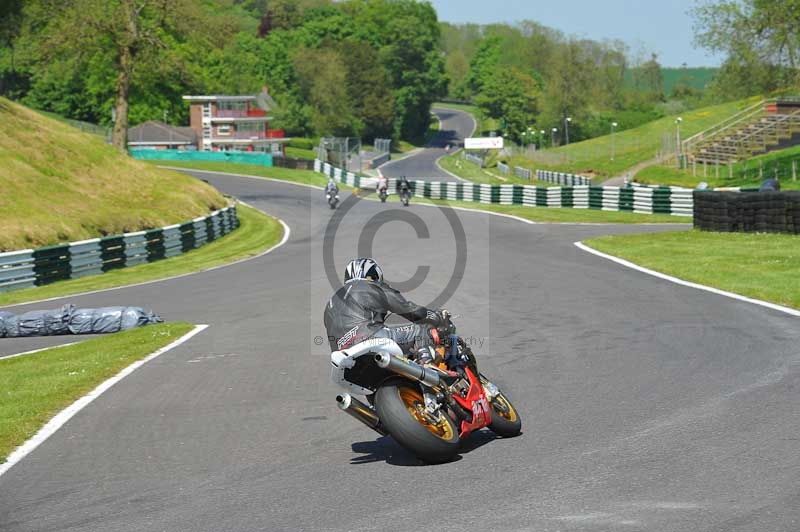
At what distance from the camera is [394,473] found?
770 centimetres

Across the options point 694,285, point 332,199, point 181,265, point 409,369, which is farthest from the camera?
point 332,199

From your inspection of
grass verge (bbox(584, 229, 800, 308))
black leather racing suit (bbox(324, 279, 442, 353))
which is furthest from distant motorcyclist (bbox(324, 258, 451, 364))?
grass verge (bbox(584, 229, 800, 308))

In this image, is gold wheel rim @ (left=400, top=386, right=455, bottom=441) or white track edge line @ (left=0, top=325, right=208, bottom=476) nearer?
Result: gold wheel rim @ (left=400, top=386, right=455, bottom=441)

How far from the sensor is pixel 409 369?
312 inches

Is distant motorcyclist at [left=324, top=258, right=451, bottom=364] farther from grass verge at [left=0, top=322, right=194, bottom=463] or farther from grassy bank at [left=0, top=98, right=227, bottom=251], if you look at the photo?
grassy bank at [left=0, top=98, right=227, bottom=251]

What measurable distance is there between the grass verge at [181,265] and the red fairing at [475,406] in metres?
17.9

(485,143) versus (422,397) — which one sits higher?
(485,143)

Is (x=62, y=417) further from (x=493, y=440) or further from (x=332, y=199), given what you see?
(x=332, y=199)

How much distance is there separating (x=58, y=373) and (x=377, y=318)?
595 centimetres

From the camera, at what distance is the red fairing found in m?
8.41

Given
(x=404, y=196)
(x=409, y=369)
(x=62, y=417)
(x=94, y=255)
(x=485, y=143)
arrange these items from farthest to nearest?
(x=485, y=143) → (x=404, y=196) → (x=94, y=255) → (x=62, y=417) → (x=409, y=369)

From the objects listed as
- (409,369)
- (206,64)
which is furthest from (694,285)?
(206,64)

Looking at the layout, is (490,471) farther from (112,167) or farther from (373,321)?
(112,167)

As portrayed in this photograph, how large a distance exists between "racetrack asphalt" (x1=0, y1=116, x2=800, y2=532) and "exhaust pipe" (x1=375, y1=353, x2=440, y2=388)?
679mm
